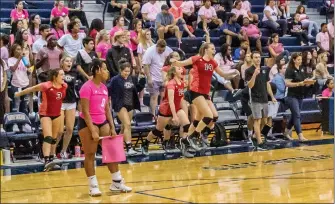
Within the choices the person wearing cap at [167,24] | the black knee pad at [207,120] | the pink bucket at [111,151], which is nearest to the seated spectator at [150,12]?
the person wearing cap at [167,24]

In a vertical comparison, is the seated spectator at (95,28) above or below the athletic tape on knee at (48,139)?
above

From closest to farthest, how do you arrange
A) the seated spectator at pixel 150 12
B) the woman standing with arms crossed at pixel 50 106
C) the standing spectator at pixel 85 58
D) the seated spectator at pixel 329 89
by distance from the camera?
the woman standing with arms crossed at pixel 50 106, the standing spectator at pixel 85 58, the seated spectator at pixel 329 89, the seated spectator at pixel 150 12

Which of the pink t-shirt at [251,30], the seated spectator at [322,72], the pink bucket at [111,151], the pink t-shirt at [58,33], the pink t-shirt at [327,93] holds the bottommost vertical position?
the pink t-shirt at [327,93]

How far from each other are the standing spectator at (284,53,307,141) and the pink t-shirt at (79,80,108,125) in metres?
6.64

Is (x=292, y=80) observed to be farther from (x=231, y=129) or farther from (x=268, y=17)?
(x=268, y=17)

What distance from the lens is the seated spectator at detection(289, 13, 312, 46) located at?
72.1ft

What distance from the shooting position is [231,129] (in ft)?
54.3

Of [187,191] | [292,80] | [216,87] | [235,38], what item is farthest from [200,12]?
[187,191]

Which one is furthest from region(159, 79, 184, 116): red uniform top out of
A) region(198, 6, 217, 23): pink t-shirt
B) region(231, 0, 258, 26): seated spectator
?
region(231, 0, 258, 26): seated spectator

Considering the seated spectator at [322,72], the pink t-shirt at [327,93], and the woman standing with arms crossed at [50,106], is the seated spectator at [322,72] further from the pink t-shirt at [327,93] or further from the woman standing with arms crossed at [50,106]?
the woman standing with arms crossed at [50,106]

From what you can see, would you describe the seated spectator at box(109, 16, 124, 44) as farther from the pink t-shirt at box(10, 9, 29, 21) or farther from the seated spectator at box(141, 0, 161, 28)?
the seated spectator at box(141, 0, 161, 28)

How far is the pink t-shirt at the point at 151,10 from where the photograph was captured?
64.1ft

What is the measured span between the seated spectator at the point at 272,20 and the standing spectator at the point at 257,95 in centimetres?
629

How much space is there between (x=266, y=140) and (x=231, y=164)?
2852 mm
